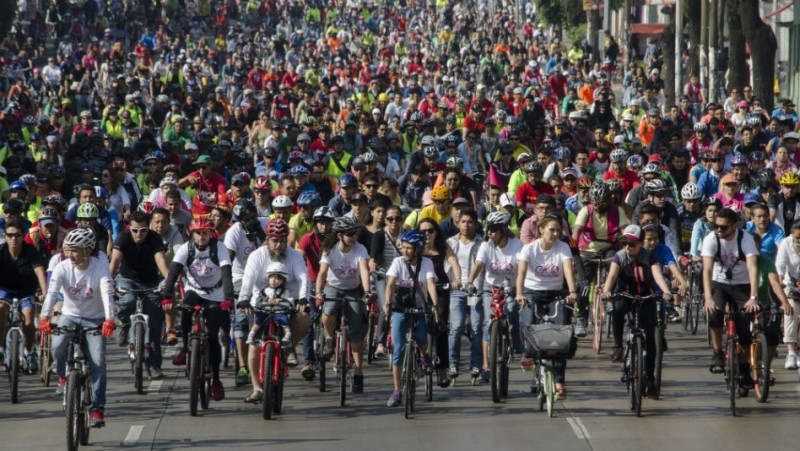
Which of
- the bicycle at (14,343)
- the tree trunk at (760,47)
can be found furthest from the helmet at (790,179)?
the tree trunk at (760,47)

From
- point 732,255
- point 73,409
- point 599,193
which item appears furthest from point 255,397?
point 599,193

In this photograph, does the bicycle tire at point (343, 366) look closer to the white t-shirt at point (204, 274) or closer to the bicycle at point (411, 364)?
the bicycle at point (411, 364)

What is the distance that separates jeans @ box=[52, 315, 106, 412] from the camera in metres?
13.7

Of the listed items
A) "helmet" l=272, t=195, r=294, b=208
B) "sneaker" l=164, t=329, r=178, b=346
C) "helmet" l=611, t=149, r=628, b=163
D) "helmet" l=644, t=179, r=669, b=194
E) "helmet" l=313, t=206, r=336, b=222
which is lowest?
"sneaker" l=164, t=329, r=178, b=346

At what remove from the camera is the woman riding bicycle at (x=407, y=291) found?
49.4ft

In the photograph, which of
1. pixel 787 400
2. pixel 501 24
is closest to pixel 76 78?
pixel 501 24

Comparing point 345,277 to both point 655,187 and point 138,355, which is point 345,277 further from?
point 655,187

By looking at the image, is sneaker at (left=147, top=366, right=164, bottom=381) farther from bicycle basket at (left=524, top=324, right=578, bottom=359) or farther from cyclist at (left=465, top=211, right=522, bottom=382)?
bicycle basket at (left=524, top=324, right=578, bottom=359)

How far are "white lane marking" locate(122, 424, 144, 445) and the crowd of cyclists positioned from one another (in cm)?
30

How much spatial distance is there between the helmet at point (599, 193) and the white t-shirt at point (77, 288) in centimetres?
602

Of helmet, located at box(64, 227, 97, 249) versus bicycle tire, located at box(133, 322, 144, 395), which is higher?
helmet, located at box(64, 227, 97, 249)

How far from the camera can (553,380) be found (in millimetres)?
14508

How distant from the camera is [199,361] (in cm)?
1454

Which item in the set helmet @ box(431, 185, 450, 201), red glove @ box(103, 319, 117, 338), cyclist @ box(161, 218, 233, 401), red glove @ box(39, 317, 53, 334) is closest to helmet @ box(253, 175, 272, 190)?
helmet @ box(431, 185, 450, 201)
